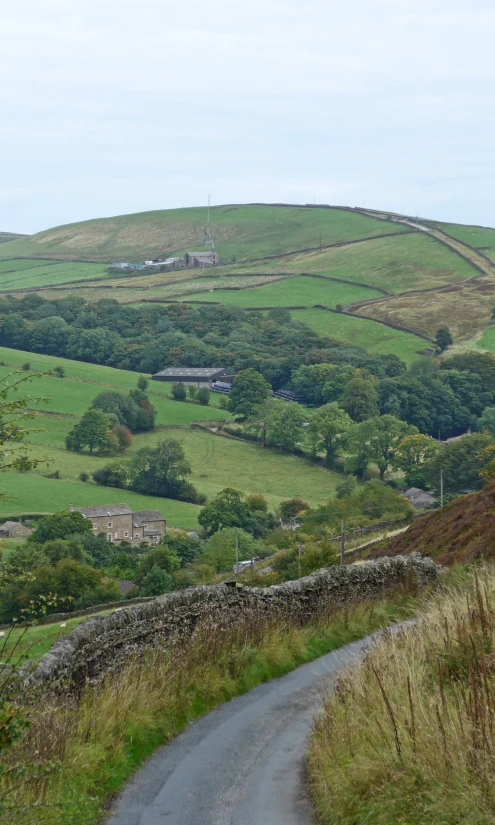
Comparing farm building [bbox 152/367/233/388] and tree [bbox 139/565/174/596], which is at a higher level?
farm building [bbox 152/367/233/388]

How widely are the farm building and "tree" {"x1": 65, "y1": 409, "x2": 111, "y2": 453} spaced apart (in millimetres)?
47409

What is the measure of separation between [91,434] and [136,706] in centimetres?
10325

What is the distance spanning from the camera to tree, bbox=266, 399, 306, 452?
405 ft

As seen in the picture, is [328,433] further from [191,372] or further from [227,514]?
[191,372]

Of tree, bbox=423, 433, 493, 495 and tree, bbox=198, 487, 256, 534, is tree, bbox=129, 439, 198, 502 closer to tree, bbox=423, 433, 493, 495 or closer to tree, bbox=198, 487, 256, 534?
tree, bbox=198, 487, 256, 534

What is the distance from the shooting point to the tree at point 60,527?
3228 inches

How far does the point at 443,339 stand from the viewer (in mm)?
178375

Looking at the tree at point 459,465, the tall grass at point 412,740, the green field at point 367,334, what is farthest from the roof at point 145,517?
the green field at point 367,334

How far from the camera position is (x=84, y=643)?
1327 cm

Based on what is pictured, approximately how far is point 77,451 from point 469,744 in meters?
109

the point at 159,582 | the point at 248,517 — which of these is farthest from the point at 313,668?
the point at 248,517

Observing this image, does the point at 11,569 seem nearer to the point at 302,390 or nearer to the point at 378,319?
the point at 302,390

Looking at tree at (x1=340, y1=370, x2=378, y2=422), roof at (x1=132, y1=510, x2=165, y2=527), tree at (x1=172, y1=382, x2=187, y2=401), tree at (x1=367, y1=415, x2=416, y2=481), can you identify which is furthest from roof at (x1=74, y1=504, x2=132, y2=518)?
tree at (x1=340, y1=370, x2=378, y2=422)

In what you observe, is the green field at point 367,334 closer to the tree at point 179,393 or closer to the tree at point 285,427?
the tree at point 179,393
